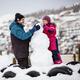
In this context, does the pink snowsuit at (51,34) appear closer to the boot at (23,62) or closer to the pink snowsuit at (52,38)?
the pink snowsuit at (52,38)

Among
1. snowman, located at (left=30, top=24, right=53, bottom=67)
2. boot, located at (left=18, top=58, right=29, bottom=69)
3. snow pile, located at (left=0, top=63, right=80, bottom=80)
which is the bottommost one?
snow pile, located at (left=0, top=63, right=80, bottom=80)

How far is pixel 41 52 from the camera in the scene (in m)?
1.67

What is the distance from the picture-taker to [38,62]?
1668mm

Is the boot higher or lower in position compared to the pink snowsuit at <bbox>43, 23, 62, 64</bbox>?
lower

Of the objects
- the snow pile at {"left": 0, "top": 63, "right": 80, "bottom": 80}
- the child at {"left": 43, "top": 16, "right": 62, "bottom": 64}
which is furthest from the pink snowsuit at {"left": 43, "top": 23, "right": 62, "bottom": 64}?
the snow pile at {"left": 0, "top": 63, "right": 80, "bottom": 80}

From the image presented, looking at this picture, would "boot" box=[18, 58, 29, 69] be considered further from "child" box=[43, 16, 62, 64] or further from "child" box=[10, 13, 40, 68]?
"child" box=[43, 16, 62, 64]

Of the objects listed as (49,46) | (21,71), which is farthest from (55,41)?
(21,71)

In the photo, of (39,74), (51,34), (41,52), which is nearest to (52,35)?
(51,34)

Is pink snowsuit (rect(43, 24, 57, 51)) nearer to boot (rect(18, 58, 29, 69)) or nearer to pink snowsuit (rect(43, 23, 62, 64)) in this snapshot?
pink snowsuit (rect(43, 23, 62, 64))

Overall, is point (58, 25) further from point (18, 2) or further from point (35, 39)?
point (35, 39)

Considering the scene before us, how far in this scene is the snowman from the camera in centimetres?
167

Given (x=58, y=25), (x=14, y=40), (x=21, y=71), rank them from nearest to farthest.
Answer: (x=21, y=71)
(x=14, y=40)
(x=58, y=25)

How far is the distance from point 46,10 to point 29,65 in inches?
25.1

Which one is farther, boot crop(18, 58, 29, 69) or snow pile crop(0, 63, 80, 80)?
boot crop(18, 58, 29, 69)
